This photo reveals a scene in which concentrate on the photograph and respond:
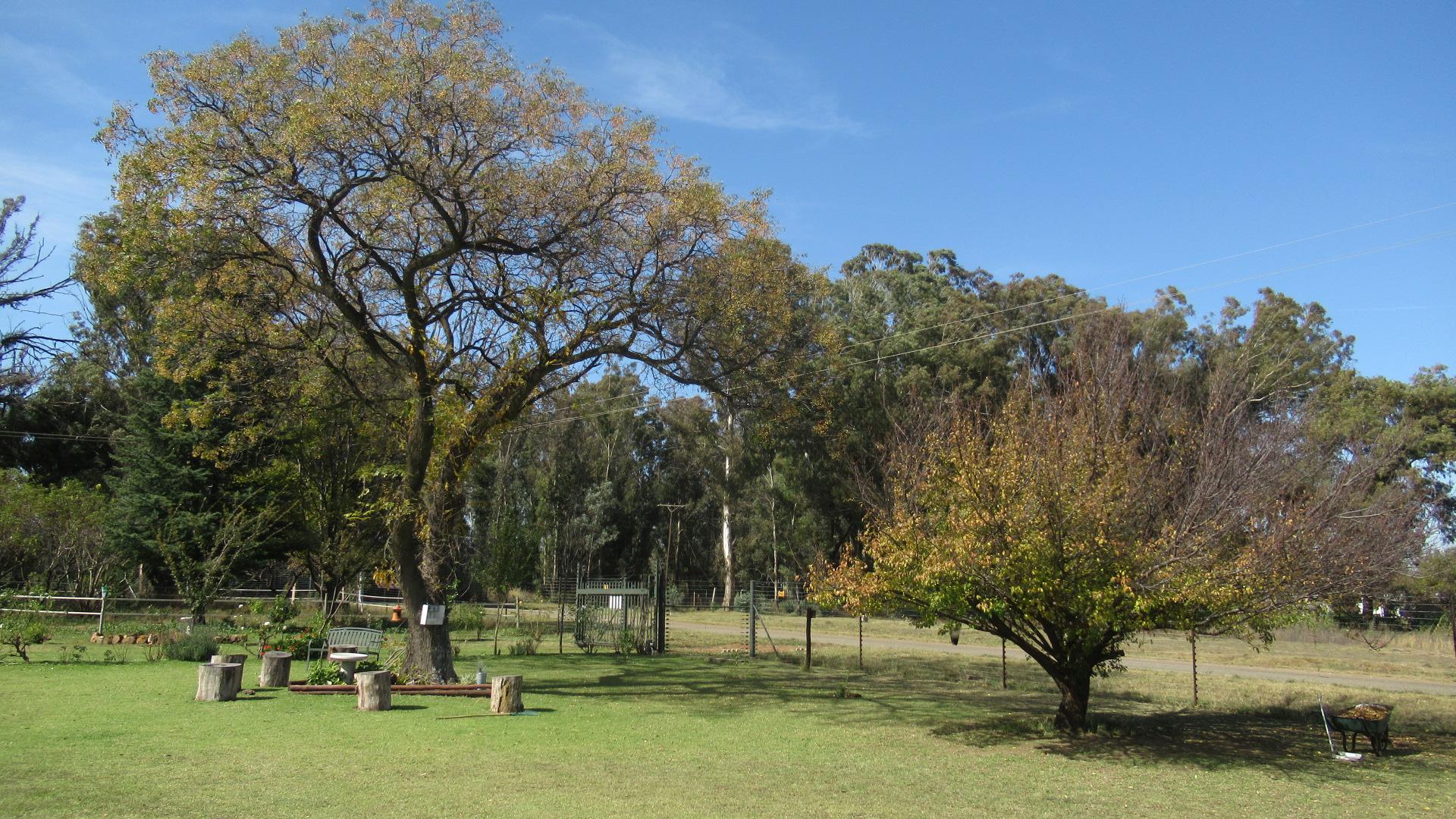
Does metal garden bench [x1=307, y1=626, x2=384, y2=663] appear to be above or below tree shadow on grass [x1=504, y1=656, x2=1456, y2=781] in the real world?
above

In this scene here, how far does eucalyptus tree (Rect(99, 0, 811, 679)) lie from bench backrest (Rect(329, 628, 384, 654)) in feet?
5.47

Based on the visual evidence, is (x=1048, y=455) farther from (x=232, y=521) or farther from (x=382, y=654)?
(x=232, y=521)

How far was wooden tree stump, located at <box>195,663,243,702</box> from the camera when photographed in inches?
508

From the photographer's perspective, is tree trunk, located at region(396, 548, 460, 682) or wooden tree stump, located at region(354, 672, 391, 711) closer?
wooden tree stump, located at region(354, 672, 391, 711)

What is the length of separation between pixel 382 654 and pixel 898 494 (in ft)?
39.4

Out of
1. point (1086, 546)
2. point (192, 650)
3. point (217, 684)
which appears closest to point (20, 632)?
point (192, 650)

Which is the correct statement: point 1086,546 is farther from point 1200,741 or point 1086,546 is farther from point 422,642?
point 422,642

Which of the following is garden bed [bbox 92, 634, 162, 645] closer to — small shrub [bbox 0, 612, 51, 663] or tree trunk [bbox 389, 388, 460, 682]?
small shrub [bbox 0, 612, 51, 663]

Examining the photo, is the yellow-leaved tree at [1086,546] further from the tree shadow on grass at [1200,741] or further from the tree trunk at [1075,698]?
the tree shadow on grass at [1200,741]

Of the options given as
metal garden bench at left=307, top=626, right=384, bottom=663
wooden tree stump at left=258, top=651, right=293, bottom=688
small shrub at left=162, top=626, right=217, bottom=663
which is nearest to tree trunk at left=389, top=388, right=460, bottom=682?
metal garden bench at left=307, top=626, right=384, bottom=663

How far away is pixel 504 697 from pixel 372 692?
5.65 ft

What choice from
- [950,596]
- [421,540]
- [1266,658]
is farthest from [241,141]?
[1266,658]

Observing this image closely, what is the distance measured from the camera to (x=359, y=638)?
17578mm

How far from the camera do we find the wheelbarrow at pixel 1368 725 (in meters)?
11.1
